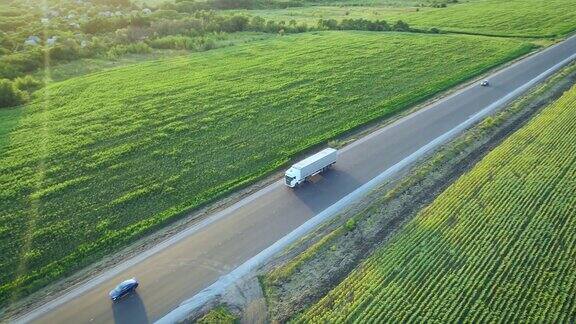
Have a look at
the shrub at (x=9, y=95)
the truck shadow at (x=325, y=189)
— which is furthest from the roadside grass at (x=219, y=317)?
the shrub at (x=9, y=95)

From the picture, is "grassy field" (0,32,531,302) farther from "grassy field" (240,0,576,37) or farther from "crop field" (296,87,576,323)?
"crop field" (296,87,576,323)

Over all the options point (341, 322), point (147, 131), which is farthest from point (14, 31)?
point (341, 322)

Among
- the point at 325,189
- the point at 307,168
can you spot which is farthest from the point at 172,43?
the point at 325,189

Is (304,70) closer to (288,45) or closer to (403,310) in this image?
(288,45)

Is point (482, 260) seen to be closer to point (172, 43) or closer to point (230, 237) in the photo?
point (230, 237)

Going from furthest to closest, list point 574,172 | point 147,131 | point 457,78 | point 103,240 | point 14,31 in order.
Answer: point 14,31, point 457,78, point 147,131, point 574,172, point 103,240

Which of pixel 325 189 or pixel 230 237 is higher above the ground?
pixel 325 189
